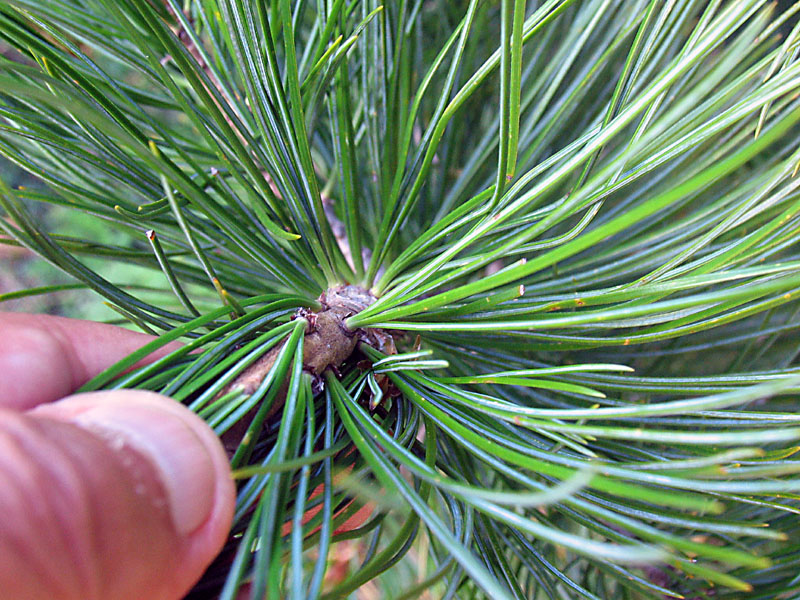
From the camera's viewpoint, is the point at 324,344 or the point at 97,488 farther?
the point at 324,344

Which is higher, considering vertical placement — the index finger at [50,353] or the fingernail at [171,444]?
the index finger at [50,353]

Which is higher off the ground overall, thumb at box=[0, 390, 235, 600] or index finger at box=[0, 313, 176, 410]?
index finger at box=[0, 313, 176, 410]

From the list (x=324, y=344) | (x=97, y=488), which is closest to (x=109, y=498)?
(x=97, y=488)

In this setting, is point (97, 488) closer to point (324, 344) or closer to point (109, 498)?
point (109, 498)
